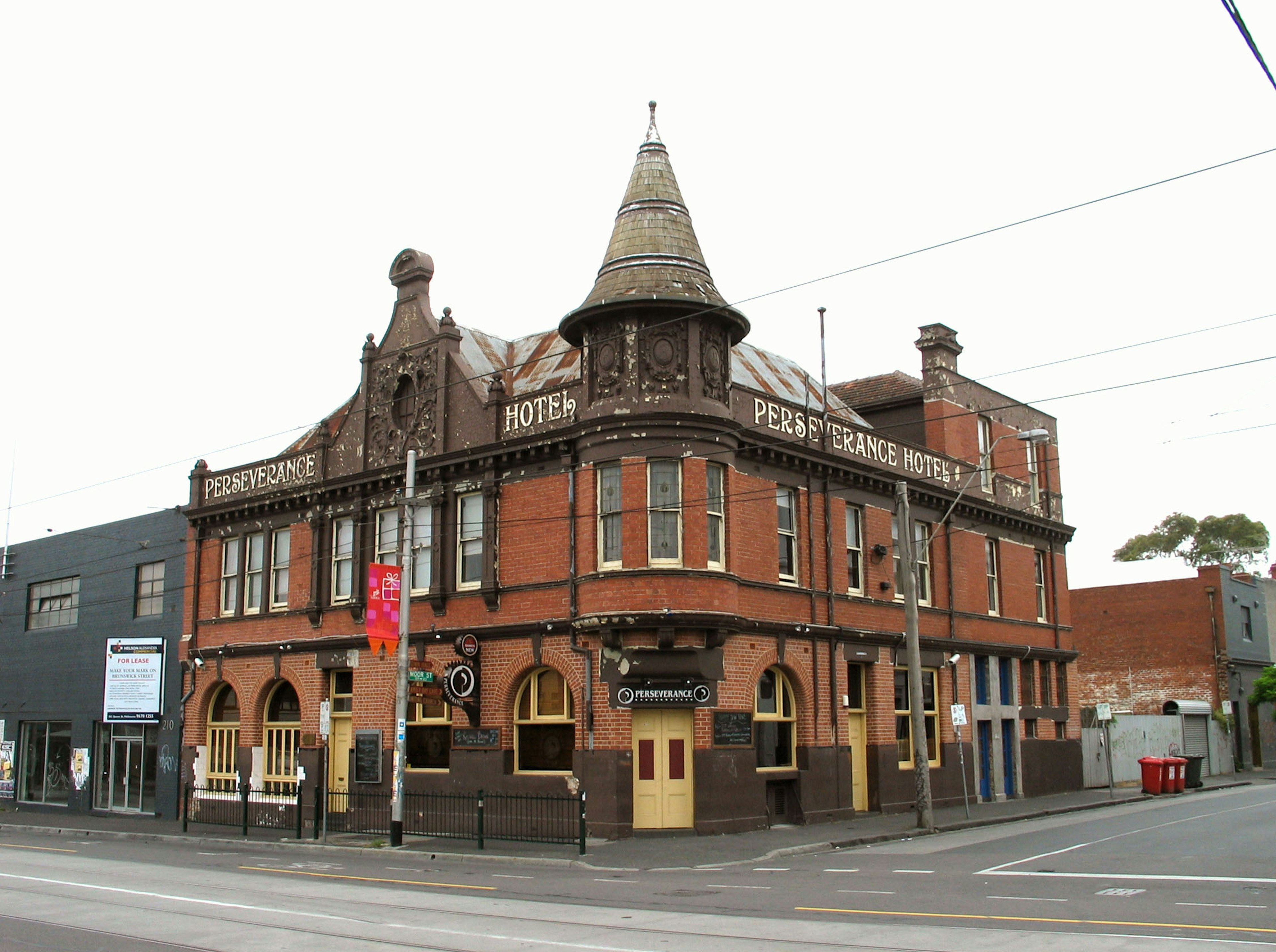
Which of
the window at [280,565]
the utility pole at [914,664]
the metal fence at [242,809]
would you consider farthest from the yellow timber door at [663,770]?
the window at [280,565]

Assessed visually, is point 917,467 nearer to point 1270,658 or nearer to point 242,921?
point 242,921

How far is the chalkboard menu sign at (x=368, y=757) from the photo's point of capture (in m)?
27.7

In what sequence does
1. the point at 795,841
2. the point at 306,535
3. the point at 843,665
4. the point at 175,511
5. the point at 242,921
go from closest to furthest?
1. the point at 242,921
2. the point at 795,841
3. the point at 843,665
4. the point at 306,535
5. the point at 175,511

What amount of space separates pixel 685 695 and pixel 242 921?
11319mm

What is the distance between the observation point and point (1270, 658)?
55.1 metres

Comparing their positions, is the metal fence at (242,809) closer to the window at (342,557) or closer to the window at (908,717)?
the window at (342,557)

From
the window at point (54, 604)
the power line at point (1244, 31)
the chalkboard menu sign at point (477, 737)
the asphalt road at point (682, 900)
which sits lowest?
the asphalt road at point (682, 900)

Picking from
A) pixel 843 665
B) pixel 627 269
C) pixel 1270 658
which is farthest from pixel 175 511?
pixel 1270 658

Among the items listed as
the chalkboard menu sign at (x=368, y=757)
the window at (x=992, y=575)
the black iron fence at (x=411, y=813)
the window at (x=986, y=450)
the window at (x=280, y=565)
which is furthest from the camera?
the window at (x=986, y=450)

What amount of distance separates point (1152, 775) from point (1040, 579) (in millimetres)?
7052

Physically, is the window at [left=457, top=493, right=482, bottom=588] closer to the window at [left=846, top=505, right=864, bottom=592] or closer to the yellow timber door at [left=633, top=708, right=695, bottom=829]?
the yellow timber door at [left=633, top=708, right=695, bottom=829]

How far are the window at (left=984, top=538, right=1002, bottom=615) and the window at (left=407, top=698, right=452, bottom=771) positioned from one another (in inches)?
655

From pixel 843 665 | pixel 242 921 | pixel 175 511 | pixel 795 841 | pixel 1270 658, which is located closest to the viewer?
pixel 242 921

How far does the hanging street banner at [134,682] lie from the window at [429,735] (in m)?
10.7
